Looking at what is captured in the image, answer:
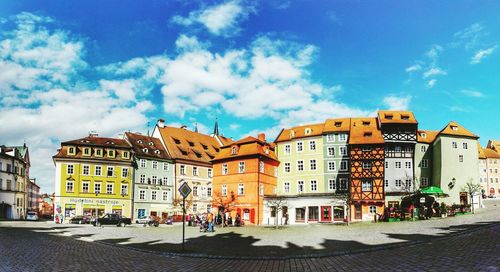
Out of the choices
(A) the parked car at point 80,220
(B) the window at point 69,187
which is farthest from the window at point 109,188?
(A) the parked car at point 80,220

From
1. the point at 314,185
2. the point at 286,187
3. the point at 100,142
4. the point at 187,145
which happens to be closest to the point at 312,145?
the point at 314,185

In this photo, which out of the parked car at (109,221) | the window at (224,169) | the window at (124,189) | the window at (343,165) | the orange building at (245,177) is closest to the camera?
the parked car at (109,221)

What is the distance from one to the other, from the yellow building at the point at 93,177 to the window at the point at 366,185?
3428 cm

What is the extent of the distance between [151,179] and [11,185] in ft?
102

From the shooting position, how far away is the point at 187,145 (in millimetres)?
72188

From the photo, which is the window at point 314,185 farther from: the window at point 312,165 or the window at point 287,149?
the window at point 287,149

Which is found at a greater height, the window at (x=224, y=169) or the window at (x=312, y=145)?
the window at (x=312, y=145)

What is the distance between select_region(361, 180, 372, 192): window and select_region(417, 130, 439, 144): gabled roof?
10585mm

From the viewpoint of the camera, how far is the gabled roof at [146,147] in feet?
212

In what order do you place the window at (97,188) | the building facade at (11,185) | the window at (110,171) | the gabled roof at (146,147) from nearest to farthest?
1. the window at (97,188)
2. the window at (110,171)
3. the gabled roof at (146,147)
4. the building facade at (11,185)

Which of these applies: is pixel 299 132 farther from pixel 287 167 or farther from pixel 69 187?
pixel 69 187

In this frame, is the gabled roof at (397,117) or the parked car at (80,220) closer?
the parked car at (80,220)

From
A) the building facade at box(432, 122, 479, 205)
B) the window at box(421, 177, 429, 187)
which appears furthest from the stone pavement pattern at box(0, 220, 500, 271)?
the window at box(421, 177, 429, 187)

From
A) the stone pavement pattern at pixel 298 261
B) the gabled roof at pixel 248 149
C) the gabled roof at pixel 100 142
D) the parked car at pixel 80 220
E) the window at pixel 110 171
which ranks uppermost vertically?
the gabled roof at pixel 100 142
